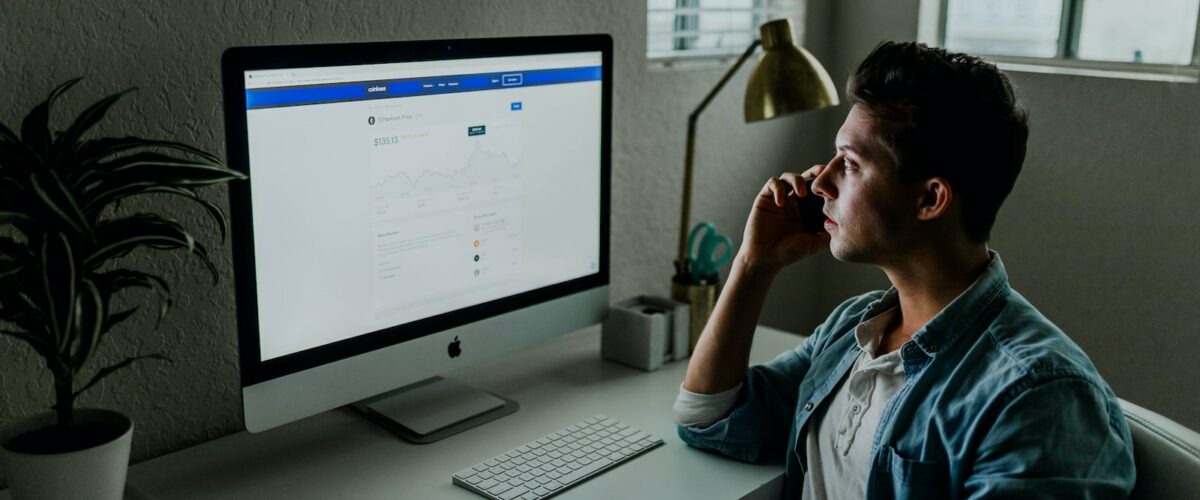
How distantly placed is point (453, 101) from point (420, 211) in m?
0.16

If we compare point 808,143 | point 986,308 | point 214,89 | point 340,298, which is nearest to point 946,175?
point 986,308

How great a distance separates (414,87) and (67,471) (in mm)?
636

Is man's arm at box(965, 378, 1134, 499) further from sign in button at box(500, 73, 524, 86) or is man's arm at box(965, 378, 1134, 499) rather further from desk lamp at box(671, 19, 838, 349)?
sign in button at box(500, 73, 524, 86)

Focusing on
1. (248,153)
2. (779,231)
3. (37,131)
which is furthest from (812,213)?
(37,131)

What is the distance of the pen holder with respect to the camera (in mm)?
1975

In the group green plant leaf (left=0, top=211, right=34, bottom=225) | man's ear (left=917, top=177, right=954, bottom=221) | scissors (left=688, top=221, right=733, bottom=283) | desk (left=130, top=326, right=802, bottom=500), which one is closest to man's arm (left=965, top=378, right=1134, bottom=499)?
man's ear (left=917, top=177, right=954, bottom=221)

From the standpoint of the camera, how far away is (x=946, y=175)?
1342 mm

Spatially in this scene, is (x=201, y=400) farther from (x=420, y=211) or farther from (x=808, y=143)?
(x=808, y=143)

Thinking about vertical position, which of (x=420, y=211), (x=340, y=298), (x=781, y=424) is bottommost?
(x=781, y=424)

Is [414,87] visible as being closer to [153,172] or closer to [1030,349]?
[153,172]

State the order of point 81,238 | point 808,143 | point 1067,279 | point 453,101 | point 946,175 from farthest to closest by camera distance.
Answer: point 808,143
point 1067,279
point 453,101
point 946,175
point 81,238

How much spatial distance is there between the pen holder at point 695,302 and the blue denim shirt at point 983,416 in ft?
1.44

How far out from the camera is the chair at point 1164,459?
123 cm

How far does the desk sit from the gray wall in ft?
0.37
